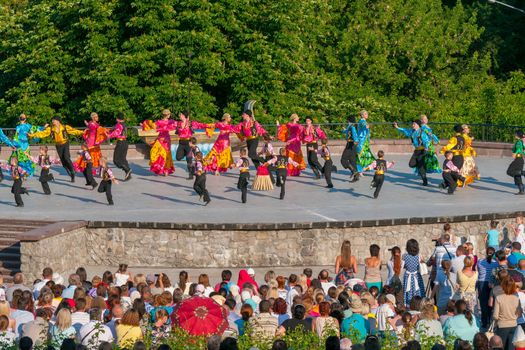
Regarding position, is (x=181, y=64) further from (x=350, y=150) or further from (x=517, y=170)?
(x=517, y=170)

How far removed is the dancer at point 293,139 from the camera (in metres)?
35.3

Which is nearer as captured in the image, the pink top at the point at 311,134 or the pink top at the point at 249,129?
the pink top at the point at 249,129

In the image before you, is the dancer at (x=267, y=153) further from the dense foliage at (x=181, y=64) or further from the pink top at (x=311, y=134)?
the dense foliage at (x=181, y=64)

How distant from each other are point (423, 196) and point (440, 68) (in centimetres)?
2079

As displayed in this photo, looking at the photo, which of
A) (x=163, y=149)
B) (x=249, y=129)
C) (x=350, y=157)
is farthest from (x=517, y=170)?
(x=163, y=149)

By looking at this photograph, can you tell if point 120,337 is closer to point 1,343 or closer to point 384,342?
point 1,343

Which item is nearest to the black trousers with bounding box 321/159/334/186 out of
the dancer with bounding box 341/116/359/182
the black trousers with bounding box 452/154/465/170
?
the dancer with bounding box 341/116/359/182

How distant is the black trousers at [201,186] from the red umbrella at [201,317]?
44.8 feet

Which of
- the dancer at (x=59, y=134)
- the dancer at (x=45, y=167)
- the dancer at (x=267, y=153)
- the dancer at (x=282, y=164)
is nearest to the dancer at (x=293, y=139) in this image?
the dancer at (x=267, y=153)

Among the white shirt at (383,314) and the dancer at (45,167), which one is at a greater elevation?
the dancer at (45,167)

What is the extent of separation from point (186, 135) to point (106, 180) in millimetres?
4802

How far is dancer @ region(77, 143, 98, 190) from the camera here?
33938 mm

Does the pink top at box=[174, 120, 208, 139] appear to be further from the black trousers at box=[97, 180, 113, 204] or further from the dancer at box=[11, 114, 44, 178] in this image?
the black trousers at box=[97, 180, 113, 204]

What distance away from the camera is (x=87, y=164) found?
3412 cm
